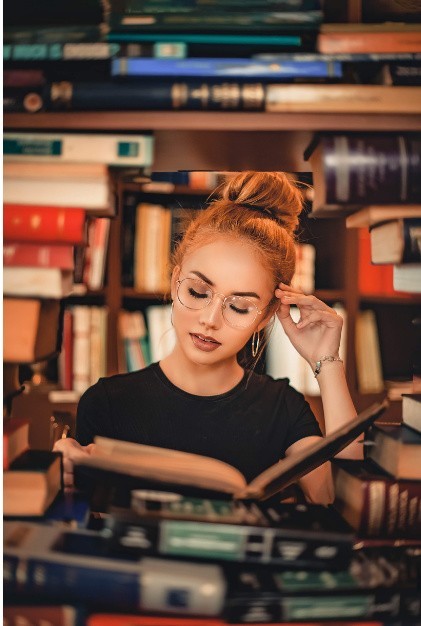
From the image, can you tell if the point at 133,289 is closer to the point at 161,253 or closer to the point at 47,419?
the point at 161,253

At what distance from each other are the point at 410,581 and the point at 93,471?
0.47 m

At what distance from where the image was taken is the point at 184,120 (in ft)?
2.82

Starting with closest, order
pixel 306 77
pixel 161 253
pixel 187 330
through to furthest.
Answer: pixel 306 77 < pixel 187 330 < pixel 161 253

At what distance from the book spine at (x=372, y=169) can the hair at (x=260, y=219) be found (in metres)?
0.50

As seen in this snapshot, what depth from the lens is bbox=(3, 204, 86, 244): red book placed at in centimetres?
85

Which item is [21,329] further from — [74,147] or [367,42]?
[367,42]

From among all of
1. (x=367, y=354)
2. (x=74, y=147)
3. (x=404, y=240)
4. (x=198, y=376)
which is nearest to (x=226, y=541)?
(x=404, y=240)

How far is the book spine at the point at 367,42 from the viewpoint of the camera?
0.86 meters

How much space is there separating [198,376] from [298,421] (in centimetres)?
29

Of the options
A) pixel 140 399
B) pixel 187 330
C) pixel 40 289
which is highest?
pixel 40 289

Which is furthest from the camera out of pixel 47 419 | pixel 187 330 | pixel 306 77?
pixel 47 419


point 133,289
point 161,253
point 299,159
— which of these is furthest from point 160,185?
point 299,159

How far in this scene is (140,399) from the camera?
144cm

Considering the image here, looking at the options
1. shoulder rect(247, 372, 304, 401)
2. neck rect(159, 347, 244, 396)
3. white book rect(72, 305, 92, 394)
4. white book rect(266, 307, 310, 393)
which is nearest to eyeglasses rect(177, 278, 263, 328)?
neck rect(159, 347, 244, 396)
